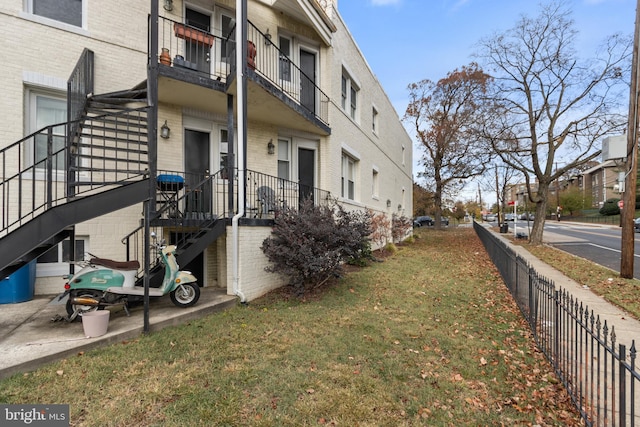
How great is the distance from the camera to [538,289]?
494cm

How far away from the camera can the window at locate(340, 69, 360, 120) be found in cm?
1229

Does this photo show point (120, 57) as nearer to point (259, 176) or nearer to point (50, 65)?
point (50, 65)

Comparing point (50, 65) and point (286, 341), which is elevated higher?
point (50, 65)

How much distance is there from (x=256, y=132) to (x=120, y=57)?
11.7ft

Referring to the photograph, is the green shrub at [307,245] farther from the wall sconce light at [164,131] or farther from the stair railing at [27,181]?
the stair railing at [27,181]

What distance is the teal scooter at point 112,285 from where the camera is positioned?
489 centimetres

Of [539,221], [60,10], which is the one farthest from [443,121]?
[60,10]

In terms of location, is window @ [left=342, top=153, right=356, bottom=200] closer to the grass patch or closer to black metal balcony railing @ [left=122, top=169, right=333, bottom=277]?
black metal balcony railing @ [left=122, top=169, right=333, bottom=277]

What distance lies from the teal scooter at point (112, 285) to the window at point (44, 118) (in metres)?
3.12

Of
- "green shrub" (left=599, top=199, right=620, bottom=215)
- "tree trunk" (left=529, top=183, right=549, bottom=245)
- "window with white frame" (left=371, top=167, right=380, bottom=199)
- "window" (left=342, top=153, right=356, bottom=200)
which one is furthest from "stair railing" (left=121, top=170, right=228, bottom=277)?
"green shrub" (left=599, top=199, right=620, bottom=215)

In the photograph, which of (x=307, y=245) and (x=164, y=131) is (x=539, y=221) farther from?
(x=164, y=131)

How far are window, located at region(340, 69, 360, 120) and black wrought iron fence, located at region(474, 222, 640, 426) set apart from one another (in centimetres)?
812

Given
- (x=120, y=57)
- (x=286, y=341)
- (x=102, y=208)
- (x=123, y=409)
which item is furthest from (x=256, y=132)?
(x=123, y=409)

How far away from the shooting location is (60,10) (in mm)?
7051
